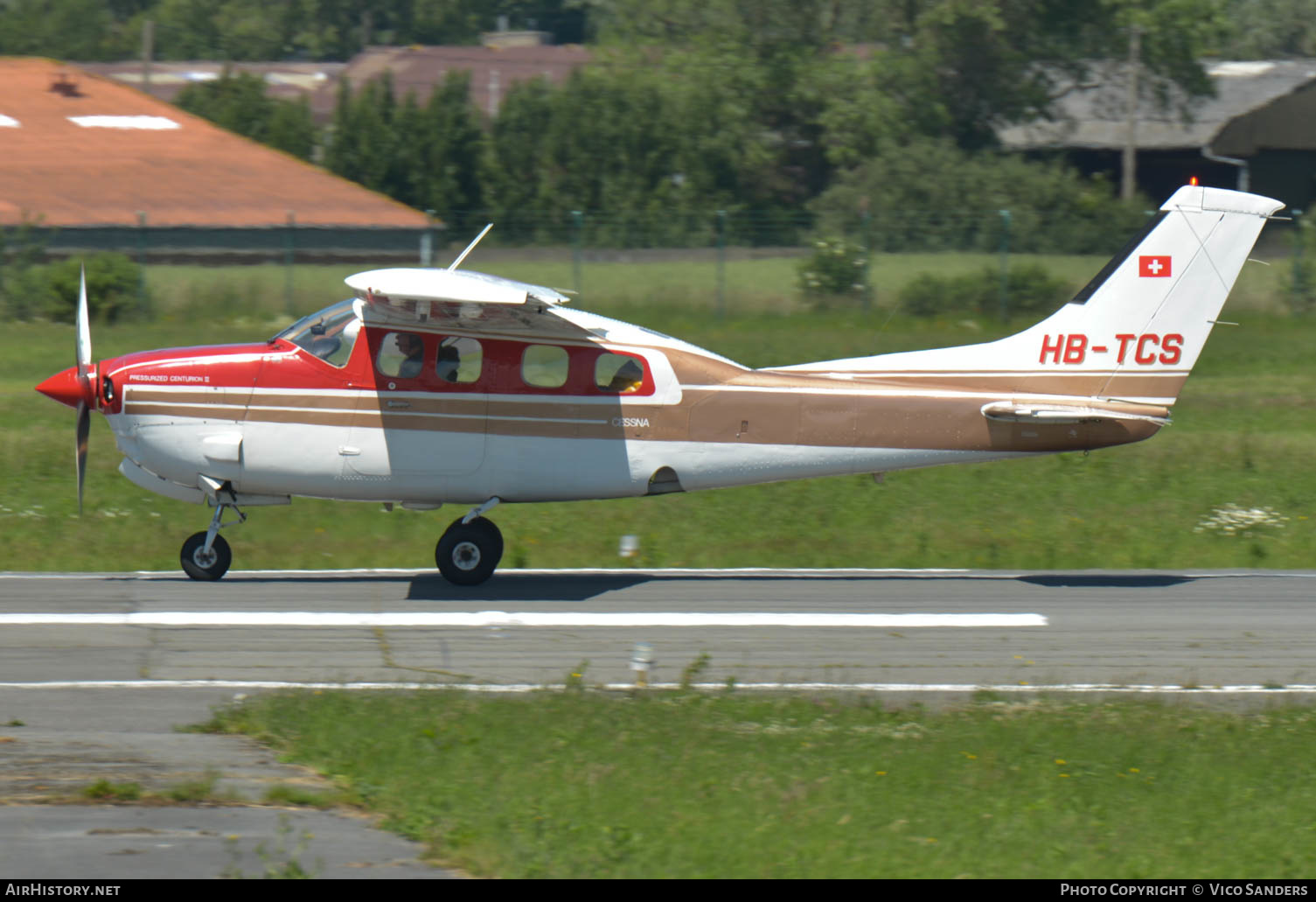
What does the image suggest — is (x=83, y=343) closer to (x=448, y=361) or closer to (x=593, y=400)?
(x=448, y=361)

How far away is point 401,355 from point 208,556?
106 inches

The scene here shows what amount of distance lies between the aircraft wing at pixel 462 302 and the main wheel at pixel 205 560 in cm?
268

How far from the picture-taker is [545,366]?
1395 centimetres

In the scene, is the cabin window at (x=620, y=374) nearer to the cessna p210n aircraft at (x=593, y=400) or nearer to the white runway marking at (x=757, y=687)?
the cessna p210n aircraft at (x=593, y=400)

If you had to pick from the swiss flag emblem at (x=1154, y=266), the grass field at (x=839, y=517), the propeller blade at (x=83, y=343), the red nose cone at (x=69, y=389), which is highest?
the swiss flag emblem at (x=1154, y=266)

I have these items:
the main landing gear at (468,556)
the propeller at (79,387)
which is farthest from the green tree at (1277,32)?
the propeller at (79,387)

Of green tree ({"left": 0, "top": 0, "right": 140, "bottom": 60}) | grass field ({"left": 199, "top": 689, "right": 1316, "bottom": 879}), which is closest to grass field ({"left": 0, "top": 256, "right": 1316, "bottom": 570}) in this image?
grass field ({"left": 199, "top": 689, "right": 1316, "bottom": 879})

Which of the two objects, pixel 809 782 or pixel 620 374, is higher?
pixel 620 374

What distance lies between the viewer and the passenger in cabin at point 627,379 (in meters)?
14.0

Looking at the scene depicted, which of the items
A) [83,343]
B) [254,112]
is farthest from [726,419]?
[254,112]

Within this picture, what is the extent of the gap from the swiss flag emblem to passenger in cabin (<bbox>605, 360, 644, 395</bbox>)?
15.3 ft

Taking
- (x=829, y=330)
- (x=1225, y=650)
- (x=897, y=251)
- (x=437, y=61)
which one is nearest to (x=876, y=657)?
(x=1225, y=650)

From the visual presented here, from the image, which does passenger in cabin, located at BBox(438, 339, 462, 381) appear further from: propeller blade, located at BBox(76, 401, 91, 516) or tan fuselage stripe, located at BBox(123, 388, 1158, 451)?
propeller blade, located at BBox(76, 401, 91, 516)

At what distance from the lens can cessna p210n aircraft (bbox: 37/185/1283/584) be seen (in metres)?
13.8
